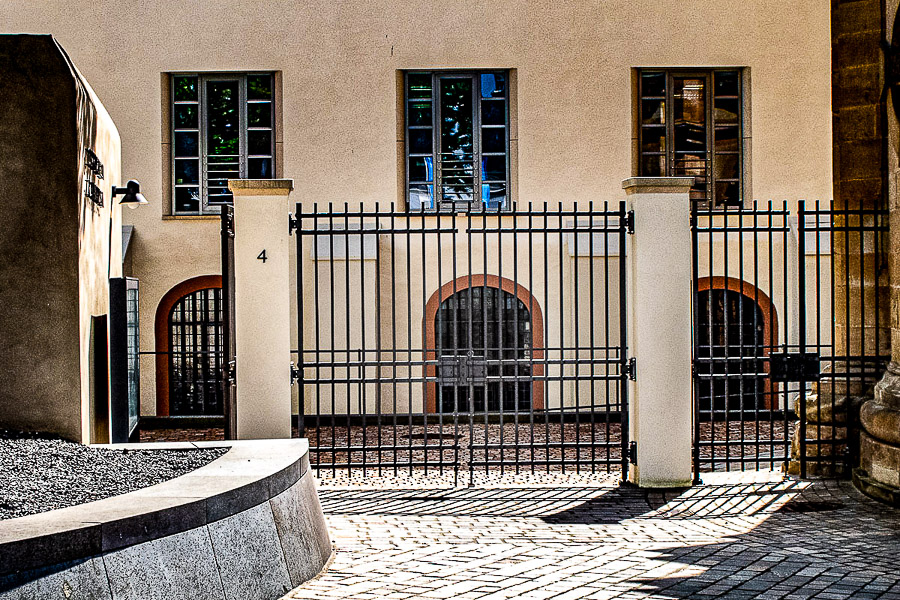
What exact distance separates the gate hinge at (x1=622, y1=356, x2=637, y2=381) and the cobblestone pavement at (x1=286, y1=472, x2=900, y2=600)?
95 cm

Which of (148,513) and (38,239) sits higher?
(38,239)

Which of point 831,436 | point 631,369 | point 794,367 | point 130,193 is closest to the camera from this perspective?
point 130,193

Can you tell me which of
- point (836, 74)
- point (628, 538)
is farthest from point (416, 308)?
point (628, 538)

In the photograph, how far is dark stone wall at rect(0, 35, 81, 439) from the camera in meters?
7.67

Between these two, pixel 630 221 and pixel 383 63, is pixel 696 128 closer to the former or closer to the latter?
pixel 383 63

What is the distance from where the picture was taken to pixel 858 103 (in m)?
9.99

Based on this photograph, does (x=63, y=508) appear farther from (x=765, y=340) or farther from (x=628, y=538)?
(x=765, y=340)

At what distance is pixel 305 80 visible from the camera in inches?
631

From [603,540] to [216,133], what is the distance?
431 inches

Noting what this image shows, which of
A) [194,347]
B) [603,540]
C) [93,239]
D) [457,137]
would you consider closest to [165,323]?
[194,347]

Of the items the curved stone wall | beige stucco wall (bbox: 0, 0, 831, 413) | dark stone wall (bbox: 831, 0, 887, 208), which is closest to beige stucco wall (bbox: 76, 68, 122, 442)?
the curved stone wall

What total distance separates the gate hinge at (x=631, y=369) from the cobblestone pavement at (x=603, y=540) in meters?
0.95

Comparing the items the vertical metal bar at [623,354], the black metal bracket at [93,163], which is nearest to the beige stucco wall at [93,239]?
the black metal bracket at [93,163]

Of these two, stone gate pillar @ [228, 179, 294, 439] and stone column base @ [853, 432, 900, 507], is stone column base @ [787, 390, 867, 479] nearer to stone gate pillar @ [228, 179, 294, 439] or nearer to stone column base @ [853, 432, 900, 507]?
stone column base @ [853, 432, 900, 507]
